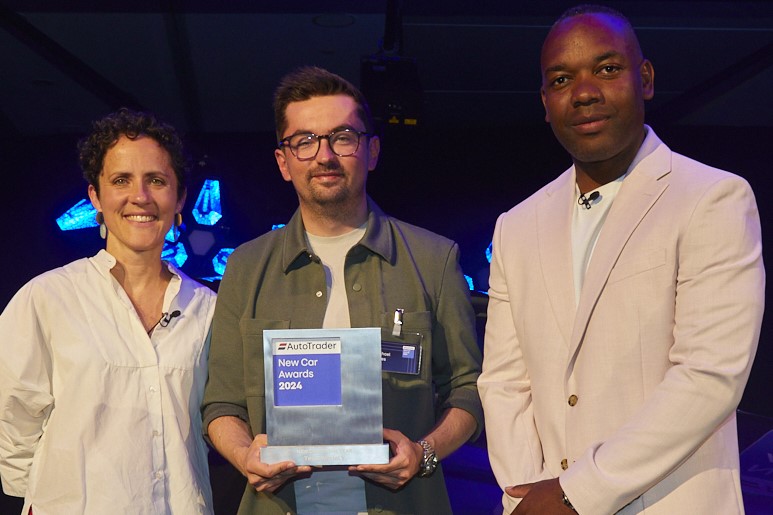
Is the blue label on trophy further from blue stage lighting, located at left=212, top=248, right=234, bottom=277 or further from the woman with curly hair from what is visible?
blue stage lighting, located at left=212, top=248, right=234, bottom=277

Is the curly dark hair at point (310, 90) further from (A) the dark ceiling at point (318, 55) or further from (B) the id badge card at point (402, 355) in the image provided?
(A) the dark ceiling at point (318, 55)

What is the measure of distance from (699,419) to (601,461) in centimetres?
22

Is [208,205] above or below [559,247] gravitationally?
above

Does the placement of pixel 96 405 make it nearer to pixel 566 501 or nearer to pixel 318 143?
pixel 318 143

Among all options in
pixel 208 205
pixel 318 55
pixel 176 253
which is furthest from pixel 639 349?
pixel 208 205

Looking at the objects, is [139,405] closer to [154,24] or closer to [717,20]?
[154,24]

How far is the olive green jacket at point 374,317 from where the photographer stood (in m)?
2.60

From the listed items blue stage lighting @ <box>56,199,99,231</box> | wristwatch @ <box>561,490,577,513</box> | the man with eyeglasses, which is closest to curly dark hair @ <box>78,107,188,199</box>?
the man with eyeglasses

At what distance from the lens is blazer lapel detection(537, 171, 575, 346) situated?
2.17m

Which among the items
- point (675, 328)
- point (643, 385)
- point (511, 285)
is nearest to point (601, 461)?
point (643, 385)

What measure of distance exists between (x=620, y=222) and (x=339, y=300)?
37.2 inches

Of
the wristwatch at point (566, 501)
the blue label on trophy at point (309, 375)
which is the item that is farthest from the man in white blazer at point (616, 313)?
the blue label on trophy at point (309, 375)

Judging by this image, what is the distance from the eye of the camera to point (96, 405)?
100 inches

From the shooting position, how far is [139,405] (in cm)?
261
